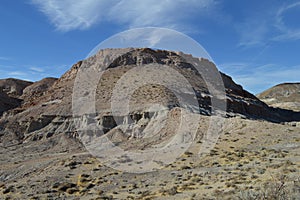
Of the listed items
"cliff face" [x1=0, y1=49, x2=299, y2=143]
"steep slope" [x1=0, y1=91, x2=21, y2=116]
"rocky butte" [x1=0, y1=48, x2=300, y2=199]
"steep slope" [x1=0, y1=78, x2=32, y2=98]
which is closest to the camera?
"rocky butte" [x1=0, y1=48, x2=300, y2=199]

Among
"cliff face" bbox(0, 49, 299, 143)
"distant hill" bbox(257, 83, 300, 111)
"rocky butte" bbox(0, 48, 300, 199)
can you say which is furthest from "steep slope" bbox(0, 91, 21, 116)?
"distant hill" bbox(257, 83, 300, 111)

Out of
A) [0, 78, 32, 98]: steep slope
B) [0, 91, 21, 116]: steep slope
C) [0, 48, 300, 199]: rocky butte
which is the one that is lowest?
[0, 48, 300, 199]: rocky butte

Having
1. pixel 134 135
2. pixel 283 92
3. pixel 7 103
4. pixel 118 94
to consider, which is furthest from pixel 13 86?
pixel 283 92

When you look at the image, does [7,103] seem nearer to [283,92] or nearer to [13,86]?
[13,86]

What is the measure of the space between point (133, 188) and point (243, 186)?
7537mm

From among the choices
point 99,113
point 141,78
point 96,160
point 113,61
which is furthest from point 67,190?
point 113,61

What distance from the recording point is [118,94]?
176ft

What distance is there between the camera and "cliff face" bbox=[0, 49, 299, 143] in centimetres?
4794

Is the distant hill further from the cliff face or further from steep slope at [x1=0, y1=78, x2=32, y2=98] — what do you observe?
steep slope at [x1=0, y1=78, x2=32, y2=98]

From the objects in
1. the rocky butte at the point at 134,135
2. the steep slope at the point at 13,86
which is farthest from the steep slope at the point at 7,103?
the steep slope at the point at 13,86

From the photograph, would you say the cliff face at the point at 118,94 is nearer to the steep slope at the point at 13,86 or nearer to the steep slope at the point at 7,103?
the steep slope at the point at 7,103

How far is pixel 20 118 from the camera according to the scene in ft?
193

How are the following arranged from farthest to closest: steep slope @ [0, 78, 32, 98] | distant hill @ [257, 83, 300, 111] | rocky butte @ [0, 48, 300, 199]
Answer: distant hill @ [257, 83, 300, 111], steep slope @ [0, 78, 32, 98], rocky butte @ [0, 48, 300, 199]

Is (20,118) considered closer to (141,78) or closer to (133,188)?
(141,78)
